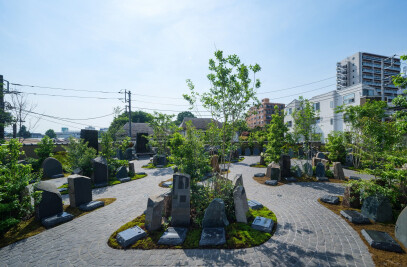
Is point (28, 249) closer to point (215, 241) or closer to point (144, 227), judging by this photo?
point (144, 227)

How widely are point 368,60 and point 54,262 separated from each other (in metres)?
85.8

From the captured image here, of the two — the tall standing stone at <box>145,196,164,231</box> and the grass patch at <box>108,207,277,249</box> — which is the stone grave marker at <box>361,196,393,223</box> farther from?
the tall standing stone at <box>145,196,164,231</box>

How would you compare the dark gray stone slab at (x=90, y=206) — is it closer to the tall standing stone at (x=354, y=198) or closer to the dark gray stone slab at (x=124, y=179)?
the dark gray stone slab at (x=124, y=179)

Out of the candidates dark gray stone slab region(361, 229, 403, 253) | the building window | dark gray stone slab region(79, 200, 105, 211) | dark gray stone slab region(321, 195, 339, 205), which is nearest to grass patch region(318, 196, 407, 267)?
dark gray stone slab region(361, 229, 403, 253)

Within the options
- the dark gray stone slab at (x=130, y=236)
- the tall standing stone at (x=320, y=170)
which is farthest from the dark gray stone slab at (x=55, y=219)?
the tall standing stone at (x=320, y=170)

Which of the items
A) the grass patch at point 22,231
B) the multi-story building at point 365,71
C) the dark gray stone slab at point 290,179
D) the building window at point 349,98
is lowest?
the grass patch at point 22,231

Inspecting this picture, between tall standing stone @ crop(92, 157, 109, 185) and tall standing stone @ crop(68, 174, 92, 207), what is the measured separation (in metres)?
3.33

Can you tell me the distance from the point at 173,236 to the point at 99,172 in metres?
8.15

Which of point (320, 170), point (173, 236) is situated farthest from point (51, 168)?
point (320, 170)

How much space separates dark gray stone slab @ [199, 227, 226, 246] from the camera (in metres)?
4.96

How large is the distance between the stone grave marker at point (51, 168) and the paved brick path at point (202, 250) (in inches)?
354

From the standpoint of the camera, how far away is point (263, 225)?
566 cm

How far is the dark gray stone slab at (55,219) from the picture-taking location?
19.9 ft

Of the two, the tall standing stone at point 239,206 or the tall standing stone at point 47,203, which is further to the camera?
the tall standing stone at point 47,203
